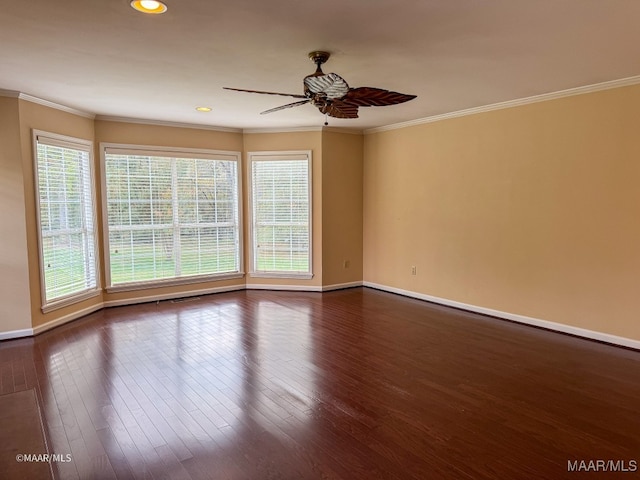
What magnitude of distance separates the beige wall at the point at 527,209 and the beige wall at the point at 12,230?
4580 millimetres

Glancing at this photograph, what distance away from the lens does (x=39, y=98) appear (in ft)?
14.3

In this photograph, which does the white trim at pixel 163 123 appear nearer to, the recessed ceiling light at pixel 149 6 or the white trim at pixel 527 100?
the white trim at pixel 527 100

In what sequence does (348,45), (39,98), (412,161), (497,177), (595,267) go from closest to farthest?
(348,45), (595,267), (39,98), (497,177), (412,161)

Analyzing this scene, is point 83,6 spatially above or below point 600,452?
above

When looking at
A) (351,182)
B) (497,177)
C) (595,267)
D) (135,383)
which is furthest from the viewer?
(351,182)

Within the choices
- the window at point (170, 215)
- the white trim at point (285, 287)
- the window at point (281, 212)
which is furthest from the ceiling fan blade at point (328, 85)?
the white trim at point (285, 287)

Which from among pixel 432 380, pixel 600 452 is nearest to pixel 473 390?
pixel 432 380

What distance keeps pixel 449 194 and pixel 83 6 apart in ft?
14.4

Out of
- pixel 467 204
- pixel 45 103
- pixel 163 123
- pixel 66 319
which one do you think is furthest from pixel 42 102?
pixel 467 204

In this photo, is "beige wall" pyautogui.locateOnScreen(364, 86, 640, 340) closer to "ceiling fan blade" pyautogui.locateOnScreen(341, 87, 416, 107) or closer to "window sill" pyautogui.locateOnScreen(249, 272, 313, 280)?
→ "window sill" pyautogui.locateOnScreen(249, 272, 313, 280)

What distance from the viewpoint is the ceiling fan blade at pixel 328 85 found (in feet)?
8.71

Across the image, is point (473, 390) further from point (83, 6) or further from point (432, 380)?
point (83, 6)

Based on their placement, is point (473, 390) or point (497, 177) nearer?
point (473, 390)

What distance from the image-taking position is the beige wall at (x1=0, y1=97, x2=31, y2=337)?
4117 mm
